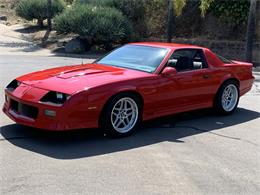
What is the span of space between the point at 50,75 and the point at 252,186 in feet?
10.6

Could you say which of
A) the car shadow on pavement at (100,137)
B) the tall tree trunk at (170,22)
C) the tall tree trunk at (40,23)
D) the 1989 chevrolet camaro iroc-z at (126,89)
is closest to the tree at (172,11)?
the tall tree trunk at (170,22)

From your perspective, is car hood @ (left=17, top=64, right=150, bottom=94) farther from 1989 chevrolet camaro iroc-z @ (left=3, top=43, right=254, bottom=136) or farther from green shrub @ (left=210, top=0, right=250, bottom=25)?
green shrub @ (left=210, top=0, right=250, bottom=25)

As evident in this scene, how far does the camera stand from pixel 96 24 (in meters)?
20.6

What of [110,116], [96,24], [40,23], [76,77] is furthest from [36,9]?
[110,116]

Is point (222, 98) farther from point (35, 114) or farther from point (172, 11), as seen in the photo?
point (172, 11)

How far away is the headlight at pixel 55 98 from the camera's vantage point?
639 cm

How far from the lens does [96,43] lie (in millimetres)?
21703

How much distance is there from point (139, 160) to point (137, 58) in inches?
91.6

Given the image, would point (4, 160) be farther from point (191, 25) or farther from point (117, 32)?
point (191, 25)

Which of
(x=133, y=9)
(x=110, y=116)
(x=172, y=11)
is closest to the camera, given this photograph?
(x=110, y=116)

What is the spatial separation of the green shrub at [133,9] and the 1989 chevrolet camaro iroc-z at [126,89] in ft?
48.3

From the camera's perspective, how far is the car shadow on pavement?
6254 mm

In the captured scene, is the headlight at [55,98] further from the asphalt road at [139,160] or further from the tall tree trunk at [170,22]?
the tall tree trunk at [170,22]

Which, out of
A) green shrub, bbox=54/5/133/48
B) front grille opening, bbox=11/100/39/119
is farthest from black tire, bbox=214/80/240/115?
green shrub, bbox=54/5/133/48
